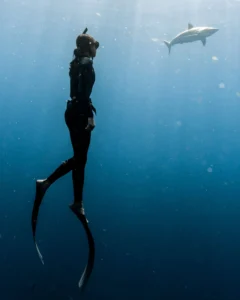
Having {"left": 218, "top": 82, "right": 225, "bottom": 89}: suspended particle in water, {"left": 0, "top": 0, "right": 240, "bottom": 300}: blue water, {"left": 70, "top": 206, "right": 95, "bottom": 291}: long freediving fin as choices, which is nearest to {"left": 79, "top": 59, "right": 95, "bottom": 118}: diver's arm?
{"left": 70, "top": 206, "right": 95, "bottom": 291}: long freediving fin

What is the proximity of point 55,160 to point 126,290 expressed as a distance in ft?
102

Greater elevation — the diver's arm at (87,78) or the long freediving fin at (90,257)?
the diver's arm at (87,78)

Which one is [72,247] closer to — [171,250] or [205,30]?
[171,250]

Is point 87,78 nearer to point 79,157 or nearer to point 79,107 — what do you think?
point 79,107

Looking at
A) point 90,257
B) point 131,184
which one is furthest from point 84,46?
point 131,184

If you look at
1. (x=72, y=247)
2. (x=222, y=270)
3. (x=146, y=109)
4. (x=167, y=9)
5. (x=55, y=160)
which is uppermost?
(x=167, y=9)

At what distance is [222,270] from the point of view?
28766mm

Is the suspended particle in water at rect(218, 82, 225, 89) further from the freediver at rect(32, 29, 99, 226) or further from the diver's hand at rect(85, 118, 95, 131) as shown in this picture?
the diver's hand at rect(85, 118, 95, 131)

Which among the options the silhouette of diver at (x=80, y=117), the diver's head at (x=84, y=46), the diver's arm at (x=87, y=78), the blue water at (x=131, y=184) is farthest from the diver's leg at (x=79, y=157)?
the blue water at (x=131, y=184)

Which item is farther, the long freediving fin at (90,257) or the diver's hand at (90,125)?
the long freediving fin at (90,257)

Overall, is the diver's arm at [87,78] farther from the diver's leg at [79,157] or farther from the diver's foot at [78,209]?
the diver's foot at [78,209]

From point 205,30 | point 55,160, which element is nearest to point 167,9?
point 205,30

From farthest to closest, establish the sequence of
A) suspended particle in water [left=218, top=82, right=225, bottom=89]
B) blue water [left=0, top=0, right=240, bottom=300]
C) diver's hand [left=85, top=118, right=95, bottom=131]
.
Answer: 1. suspended particle in water [left=218, top=82, right=225, bottom=89]
2. blue water [left=0, top=0, right=240, bottom=300]
3. diver's hand [left=85, top=118, right=95, bottom=131]

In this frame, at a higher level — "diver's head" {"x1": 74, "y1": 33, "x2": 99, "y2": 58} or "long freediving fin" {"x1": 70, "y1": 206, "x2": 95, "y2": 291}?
"diver's head" {"x1": 74, "y1": 33, "x2": 99, "y2": 58}
